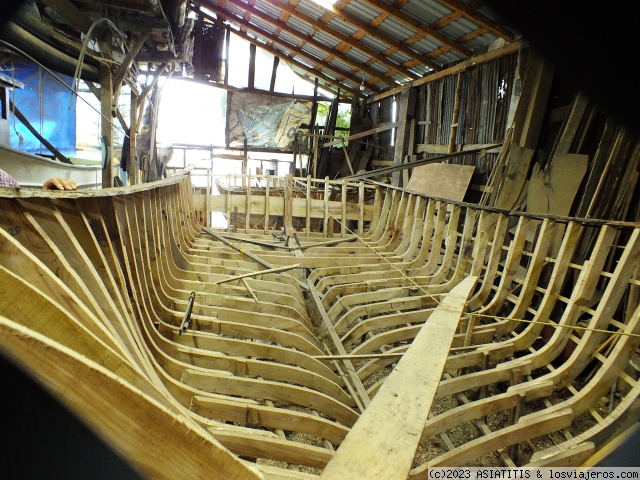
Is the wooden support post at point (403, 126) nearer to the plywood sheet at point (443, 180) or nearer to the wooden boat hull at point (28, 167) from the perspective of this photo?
the plywood sheet at point (443, 180)

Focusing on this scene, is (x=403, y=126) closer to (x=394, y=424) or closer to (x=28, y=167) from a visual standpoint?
(x=28, y=167)

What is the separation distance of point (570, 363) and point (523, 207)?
10.6 feet

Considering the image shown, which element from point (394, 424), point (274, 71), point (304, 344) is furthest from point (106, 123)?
point (274, 71)

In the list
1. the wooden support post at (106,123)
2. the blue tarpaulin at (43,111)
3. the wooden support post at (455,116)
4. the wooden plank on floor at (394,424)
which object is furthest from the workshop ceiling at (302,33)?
the blue tarpaulin at (43,111)

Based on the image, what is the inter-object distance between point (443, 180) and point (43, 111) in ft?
33.1

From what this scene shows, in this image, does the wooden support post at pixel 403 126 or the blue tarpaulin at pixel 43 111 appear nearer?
the blue tarpaulin at pixel 43 111

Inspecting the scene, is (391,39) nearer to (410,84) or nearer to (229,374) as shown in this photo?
(410,84)

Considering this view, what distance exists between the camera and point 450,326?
2.44 metres

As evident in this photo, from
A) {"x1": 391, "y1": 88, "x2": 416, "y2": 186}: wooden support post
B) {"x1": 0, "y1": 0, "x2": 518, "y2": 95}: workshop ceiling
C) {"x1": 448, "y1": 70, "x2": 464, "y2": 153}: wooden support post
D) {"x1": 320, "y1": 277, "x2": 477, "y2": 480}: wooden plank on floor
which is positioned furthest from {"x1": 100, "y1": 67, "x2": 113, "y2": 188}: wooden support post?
{"x1": 391, "y1": 88, "x2": 416, "y2": 186}: wooden support post

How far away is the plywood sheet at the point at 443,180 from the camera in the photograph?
7.57m

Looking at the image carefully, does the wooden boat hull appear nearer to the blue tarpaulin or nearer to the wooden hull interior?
the blue tarpaulin

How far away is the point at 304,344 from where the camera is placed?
3.20 metres

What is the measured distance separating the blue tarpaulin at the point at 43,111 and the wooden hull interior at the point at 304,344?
21.0 ft

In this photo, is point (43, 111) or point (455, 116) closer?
point (455, 116)
